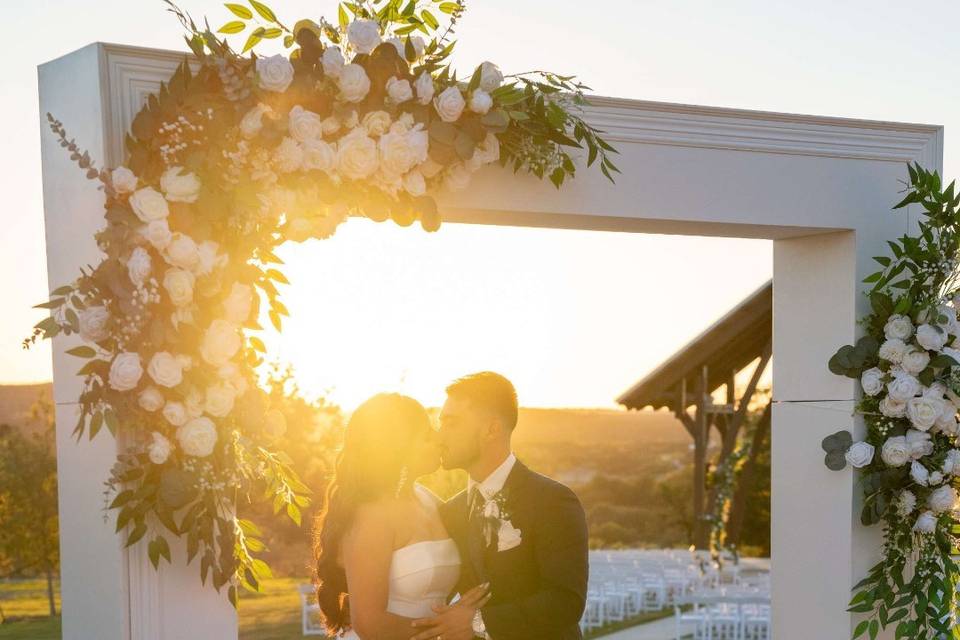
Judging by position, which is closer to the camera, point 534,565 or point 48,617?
point 534,565

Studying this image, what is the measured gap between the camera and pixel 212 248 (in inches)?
137

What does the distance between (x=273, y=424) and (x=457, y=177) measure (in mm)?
1095

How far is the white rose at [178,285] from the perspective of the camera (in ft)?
11.2

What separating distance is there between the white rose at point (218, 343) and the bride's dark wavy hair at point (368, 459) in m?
0.52

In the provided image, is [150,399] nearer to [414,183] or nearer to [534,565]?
[414,183]

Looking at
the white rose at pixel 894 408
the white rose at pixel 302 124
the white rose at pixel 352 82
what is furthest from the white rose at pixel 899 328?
the white rose at pixel 302 124

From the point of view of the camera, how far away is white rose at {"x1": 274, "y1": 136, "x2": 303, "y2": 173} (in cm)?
358

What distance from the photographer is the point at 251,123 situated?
3555 mm

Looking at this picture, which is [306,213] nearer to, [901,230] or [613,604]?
[901,230]

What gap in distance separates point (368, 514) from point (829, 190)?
8.02 ft

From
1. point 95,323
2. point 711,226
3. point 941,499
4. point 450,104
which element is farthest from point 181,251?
point 941,499

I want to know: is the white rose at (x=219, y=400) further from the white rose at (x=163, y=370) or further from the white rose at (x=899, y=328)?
the white rose at (x=899, y=328)

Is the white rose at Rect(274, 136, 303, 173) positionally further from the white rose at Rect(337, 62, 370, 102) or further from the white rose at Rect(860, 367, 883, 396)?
the white rose at Rect(860, 367, 883, 396)

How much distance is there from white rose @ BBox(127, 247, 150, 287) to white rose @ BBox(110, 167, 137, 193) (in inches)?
7.6
